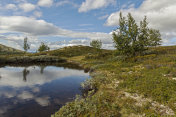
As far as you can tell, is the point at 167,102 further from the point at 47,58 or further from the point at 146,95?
the point at 47,58

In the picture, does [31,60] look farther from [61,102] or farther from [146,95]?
[146,95]

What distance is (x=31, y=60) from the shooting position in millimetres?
64875

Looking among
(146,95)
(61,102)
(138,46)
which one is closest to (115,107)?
(146,95)

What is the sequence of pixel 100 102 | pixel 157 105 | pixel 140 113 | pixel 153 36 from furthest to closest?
pixel 153 36 < pixel 100 102 < pixel 157 105 < pixel 140 113

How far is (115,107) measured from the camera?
9.46 meters

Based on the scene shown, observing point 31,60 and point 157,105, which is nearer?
point 157,105

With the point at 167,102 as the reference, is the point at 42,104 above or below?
below

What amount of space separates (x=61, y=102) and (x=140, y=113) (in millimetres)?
8851

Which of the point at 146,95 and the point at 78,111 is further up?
the point at 146,95

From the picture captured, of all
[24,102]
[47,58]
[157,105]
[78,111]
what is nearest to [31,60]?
[47,58]

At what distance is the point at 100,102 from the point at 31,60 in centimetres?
6530

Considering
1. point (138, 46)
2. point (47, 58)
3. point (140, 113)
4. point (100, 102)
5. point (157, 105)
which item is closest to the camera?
point (140, 113)

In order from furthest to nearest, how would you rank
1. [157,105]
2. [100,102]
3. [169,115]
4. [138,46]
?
[138,46] < [100,102] < [157,105] < [169,115]

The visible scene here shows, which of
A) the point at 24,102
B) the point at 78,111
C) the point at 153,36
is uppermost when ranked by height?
the point at 153,36
